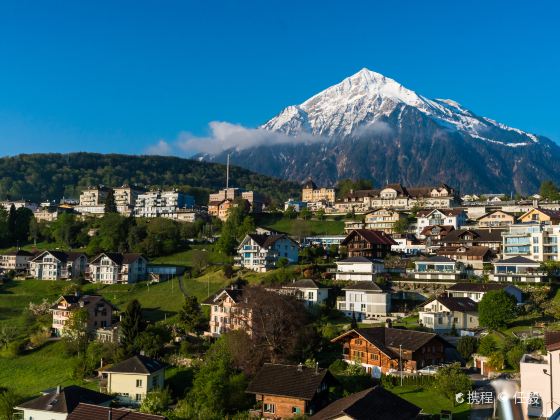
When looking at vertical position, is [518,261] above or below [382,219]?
below

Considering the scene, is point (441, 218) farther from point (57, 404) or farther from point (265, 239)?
point (57, 404)

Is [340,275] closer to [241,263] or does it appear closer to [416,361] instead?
[241,263]

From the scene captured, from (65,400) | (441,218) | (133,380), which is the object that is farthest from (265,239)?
(65,400)

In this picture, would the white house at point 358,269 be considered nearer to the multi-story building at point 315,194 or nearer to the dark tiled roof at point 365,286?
the dark tiled roof at point 365,286

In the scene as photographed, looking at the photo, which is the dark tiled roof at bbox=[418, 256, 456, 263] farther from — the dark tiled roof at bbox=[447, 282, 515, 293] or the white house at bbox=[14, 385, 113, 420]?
the white house at bbox=[14, 385, 113, 420]

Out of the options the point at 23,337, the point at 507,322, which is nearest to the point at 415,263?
the point at 507,322

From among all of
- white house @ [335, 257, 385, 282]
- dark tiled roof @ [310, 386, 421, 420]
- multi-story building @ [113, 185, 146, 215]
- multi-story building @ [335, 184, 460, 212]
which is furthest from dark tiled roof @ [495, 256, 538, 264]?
multi-story building @ [113, 185, 146, 215]

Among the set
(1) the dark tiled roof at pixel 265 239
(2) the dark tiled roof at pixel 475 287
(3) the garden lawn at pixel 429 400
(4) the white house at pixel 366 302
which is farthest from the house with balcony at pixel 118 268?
(3) the garden lawn at pixel 429 400
